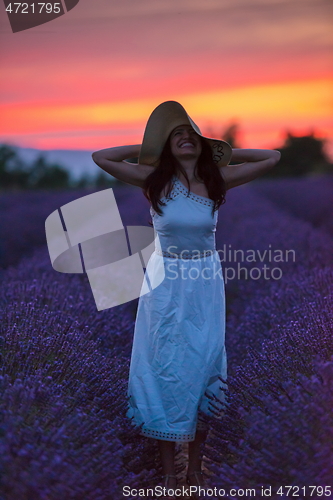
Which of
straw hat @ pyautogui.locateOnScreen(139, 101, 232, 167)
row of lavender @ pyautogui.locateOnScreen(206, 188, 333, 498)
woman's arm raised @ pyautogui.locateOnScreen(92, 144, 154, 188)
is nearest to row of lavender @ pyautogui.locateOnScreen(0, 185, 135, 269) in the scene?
row of lavender @ pyautogui.locateOnScreen(206, 188, 333, 498)

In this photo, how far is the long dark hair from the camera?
2254 mm

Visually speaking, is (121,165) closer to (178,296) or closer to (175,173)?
(175,173)

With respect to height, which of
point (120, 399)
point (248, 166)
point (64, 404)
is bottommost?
point (120, 399)

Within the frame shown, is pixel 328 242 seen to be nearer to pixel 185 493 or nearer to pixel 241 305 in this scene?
pixel 241 305

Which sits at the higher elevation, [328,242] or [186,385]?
[186,385]

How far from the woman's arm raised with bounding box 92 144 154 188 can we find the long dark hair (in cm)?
5

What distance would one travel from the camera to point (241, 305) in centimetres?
391

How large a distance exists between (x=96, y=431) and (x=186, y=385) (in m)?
0.59

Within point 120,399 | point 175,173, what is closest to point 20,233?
point 175,173

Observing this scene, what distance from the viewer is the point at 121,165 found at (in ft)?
7.72

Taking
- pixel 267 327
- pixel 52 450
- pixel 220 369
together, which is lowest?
pixel 267 327

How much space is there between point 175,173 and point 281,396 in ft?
3.57

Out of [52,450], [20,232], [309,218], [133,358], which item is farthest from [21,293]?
[309,218]

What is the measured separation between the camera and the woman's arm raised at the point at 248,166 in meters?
2.40
